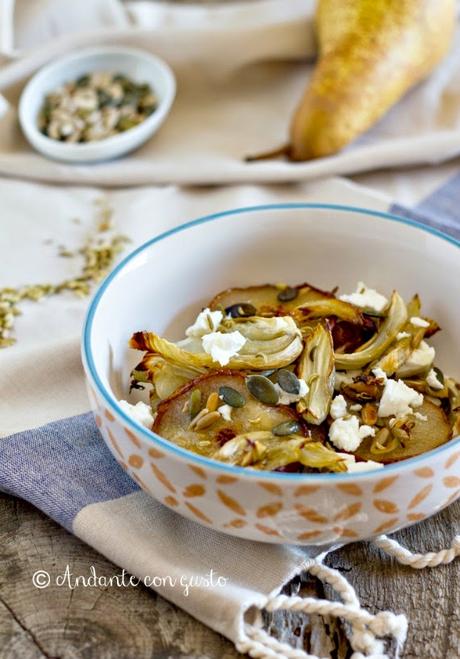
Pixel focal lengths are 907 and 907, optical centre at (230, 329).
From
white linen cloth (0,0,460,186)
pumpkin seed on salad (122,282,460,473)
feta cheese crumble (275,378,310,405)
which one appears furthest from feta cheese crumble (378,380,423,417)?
white linen cloth (0,0,460,186)

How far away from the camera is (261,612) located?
4.00ft

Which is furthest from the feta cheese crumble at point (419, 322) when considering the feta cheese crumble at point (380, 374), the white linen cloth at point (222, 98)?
the white linen cloth at point (222, 98)

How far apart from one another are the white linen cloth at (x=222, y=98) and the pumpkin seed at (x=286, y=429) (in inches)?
38.9

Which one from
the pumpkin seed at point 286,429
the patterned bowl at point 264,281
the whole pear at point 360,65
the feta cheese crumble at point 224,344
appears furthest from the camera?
the whole pear at point 360,65

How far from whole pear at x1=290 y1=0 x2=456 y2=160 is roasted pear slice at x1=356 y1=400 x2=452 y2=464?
1012 mm

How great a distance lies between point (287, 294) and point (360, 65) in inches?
34.5

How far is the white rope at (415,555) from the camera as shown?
1262 mm

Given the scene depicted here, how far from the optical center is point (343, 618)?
1205mm

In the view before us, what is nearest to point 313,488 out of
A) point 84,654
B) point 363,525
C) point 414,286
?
point 363,525

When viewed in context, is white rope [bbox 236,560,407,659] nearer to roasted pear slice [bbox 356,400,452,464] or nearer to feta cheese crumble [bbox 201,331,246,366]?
roasted pear slice [bbox 356,400,452,464]

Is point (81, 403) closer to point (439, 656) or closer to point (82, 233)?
point (82, 233)

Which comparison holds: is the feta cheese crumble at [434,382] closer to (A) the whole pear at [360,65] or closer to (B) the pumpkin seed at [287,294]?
(B) the pumpkin seed at [287,294]

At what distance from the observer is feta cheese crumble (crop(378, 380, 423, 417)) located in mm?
1301

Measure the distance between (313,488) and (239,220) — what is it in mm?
641
